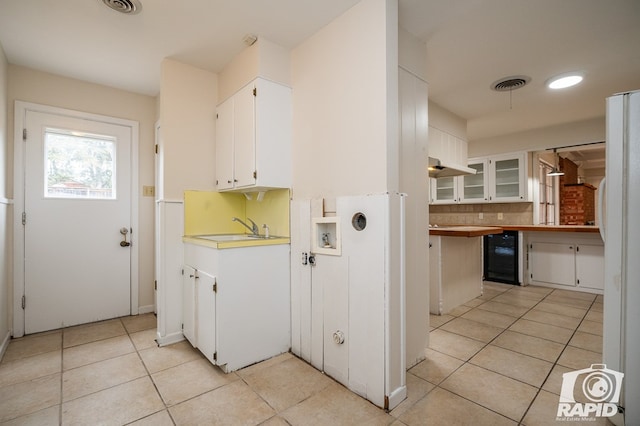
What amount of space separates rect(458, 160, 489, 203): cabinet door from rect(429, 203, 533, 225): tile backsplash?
31 centimetres

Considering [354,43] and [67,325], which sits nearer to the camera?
[354,43]

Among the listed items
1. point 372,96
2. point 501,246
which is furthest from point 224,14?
point 501,246

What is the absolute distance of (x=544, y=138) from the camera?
482 cm

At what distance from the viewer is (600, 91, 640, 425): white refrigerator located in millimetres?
1523

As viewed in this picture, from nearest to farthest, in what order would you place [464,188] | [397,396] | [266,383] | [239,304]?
[397,396], [266,383], [239,304], [464,188]

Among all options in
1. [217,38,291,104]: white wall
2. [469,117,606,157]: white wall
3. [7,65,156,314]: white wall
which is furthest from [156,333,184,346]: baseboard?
[469,117,606,157]: white wall

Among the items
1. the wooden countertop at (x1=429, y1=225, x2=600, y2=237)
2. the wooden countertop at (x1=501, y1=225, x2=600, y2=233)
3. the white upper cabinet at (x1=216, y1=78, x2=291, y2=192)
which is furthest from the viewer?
the wooden countertop at (x1=501, y1=225, x2=600, y2=233)

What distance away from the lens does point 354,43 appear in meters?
1.96

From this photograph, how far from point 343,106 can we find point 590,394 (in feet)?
8.04

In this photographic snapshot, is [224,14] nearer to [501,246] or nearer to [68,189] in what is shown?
[68,189]

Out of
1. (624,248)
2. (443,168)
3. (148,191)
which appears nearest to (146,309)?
(148,191)

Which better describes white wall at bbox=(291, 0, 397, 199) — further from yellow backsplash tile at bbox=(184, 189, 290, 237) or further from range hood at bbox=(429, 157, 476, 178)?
range hood at bbox=(429, 157, 476, 178)

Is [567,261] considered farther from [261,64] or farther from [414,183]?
[261,64]

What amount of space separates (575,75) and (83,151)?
526 centimetres
